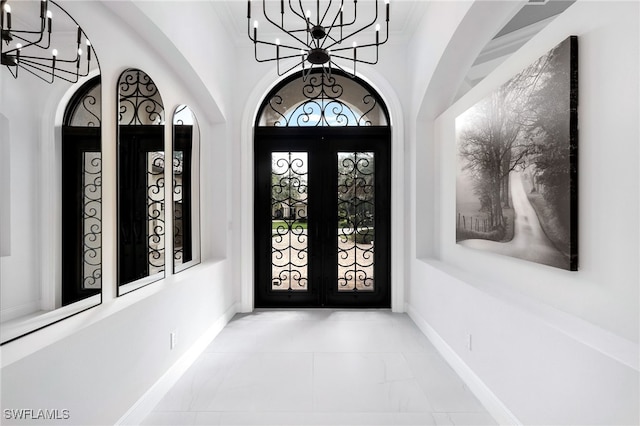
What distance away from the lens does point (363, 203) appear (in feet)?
12.3

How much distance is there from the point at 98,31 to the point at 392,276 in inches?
135

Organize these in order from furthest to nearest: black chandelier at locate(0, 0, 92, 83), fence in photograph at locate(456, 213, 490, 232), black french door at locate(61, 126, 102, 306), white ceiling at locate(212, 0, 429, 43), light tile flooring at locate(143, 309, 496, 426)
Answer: white ceiling at locate(212, 0, 429, 43)
fence in photograph at locate(456, 213, 490, 232)
light tile flooring at locate(143, 309, 496, 426)
black french door at locate(61, 126, 102, 306)
black chandelier at locate(0, 0, 92, 83)

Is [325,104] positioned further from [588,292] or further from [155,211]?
[588,292]

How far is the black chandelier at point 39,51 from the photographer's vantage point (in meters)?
1.20

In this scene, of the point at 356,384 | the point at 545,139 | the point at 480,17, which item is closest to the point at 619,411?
the point at 545,139

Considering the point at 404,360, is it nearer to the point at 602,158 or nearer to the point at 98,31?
the point at 602,158

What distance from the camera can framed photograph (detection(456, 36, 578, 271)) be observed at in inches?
57.4

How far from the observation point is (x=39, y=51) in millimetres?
1310

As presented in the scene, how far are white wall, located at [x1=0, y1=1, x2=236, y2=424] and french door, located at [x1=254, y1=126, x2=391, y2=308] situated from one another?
34.6 inches

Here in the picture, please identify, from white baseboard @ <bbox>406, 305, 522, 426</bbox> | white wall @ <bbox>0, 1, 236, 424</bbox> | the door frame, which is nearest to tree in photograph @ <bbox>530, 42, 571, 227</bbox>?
white baseboard @ <bbox>406, 305, 522, 426</bbox>

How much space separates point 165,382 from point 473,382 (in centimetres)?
215

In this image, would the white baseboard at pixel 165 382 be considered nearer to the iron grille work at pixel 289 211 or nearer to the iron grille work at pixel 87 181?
the iron grille work at pixel 87 181

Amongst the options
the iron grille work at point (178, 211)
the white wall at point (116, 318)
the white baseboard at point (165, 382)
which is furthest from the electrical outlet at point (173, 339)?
the iron grille work at point (178, 211)

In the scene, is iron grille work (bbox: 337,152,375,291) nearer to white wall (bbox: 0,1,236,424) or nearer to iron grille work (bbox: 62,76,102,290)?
white wall (bbox: 0,1,236,424)
